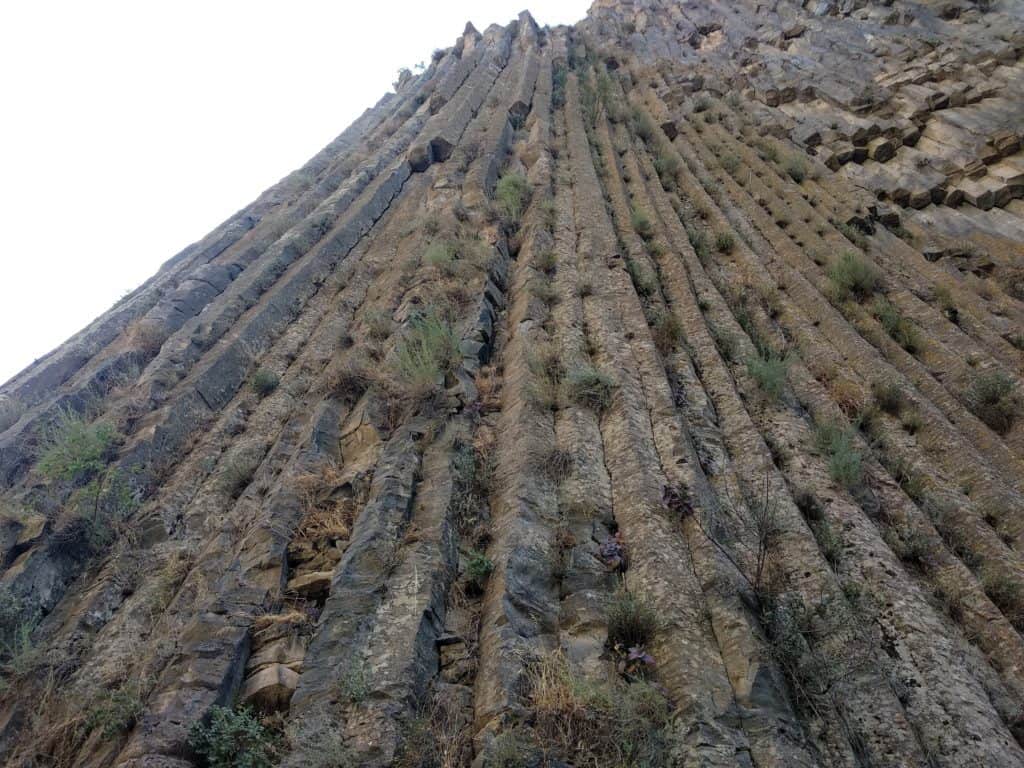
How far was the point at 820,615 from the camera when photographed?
→ 454 cm

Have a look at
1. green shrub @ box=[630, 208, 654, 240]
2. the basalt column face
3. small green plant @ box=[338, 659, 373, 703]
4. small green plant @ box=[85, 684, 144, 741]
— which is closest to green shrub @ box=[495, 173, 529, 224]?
the basalt column face

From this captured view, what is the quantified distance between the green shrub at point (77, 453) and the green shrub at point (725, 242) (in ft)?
30.8

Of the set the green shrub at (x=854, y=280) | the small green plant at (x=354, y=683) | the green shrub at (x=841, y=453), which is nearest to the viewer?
the small green plant at (x=354, y=683)

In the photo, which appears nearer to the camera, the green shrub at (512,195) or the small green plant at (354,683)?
the small green plant at (354,683)

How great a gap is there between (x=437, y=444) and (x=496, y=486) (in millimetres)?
740

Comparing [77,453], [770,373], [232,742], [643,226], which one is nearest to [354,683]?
[232,742]

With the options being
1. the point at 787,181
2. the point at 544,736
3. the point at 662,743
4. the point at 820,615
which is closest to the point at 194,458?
the point at 544,736

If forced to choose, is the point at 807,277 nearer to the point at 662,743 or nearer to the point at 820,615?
the point at 820,615

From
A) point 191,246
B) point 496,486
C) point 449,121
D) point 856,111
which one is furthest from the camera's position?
point 856,111

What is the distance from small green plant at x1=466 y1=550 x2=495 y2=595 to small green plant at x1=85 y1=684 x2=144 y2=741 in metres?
2.17

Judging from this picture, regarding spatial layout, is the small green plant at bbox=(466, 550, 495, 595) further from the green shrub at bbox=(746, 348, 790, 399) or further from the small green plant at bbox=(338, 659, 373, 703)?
the green shrub at bbox=(746, 348, 790, 399)

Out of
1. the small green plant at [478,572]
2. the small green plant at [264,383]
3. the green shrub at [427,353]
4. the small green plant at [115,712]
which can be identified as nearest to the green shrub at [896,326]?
the green shrub at [427,353]

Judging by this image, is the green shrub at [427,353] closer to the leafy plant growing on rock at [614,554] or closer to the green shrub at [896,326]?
the leafy plant growing on rock at [614,554]

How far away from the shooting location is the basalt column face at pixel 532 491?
392cm
